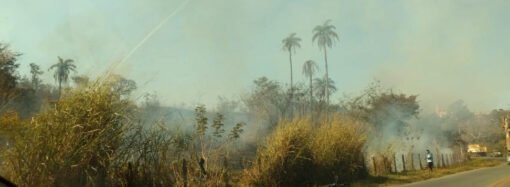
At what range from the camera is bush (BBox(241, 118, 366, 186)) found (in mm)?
20688

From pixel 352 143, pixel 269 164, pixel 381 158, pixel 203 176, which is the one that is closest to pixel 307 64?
pixel 381 158

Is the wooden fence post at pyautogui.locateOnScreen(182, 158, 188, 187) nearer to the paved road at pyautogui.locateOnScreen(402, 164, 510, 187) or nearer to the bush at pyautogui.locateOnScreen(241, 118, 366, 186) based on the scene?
the bush at pyautogui.locateOnScreen(241, 118, 366, 186)

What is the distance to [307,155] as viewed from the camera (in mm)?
22797

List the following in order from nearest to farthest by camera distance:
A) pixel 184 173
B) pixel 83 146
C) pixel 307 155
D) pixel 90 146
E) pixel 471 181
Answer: pixel 83 146 < pixel 90 146 < pixel 184 173 < pixel 307 155 < pixel 471 181

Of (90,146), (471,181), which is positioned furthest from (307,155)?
(90,146)

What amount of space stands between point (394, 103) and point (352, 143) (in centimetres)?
3426

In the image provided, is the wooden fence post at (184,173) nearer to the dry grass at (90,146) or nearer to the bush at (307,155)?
the dry grass at (90,146)

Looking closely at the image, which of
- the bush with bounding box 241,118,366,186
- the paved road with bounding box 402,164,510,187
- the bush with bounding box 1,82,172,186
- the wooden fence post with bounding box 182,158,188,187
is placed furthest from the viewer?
the paved road with bounding box 402,164,510,187

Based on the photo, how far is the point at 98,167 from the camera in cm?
1208

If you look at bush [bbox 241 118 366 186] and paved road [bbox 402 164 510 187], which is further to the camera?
paved road [bbox 402 164 510 187]

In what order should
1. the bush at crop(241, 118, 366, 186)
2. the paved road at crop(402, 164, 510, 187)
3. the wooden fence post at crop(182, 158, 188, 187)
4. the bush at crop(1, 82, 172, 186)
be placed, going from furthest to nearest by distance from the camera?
the paved road at crop(402, 164, 510, 187) → the bush at crop(241, 118, 366, 186) → the wooden fence post at crop(182, 158, 188, 187) → the bush at crop(1, 82, 172, 186)

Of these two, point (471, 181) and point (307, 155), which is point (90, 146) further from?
point (471, 181)

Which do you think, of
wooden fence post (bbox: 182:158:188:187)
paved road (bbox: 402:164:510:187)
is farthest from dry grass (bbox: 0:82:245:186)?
paved road (bbox: 402:164:510:187)

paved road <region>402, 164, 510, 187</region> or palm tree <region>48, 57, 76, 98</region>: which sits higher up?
palm tree <region>48, 57, 76, 98</region>
